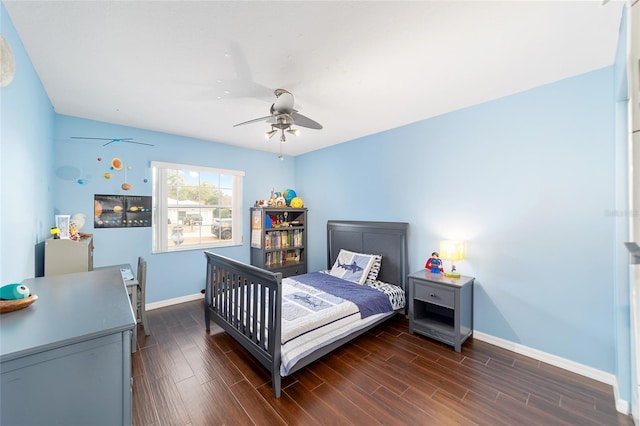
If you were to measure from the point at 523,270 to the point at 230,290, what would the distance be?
2.97 m

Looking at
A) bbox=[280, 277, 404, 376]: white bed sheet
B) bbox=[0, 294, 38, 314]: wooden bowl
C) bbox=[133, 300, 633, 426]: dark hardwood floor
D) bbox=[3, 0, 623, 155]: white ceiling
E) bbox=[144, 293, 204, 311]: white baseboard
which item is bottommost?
bbox=[133, 300, 633, 426]: dark hardwood floor

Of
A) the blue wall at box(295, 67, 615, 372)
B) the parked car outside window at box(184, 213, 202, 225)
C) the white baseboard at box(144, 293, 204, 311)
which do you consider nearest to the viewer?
the blue wall at box(295, 67, 615, 372)

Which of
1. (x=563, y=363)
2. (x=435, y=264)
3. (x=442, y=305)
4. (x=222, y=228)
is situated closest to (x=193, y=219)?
(x=222, y=228)

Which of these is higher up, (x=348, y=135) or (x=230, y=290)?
(x=348, y=135)

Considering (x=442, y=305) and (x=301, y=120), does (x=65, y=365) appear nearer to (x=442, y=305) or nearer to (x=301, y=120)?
(x=301, y=120)

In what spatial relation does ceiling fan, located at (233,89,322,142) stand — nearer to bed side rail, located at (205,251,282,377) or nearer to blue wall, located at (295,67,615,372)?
bed side rail, located at (205,251,282,377)

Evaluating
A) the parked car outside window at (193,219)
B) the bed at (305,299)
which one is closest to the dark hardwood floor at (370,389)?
the bed at (305,299)

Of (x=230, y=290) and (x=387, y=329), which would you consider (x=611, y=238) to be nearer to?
(x=387, y=329)

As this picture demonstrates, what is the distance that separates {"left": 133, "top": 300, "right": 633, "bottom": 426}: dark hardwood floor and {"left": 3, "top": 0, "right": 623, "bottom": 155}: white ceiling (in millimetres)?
2557

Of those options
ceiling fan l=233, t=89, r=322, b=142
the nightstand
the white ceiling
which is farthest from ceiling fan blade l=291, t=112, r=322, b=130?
the nightstand

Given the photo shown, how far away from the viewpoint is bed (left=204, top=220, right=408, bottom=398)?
6.93 ft

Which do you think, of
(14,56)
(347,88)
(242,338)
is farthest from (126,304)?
(347,88)

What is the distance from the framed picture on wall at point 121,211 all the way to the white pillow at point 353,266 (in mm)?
2796

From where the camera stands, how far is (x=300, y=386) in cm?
210
